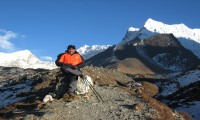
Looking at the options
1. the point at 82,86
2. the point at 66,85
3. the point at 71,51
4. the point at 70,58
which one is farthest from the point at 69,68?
the point at 82,86

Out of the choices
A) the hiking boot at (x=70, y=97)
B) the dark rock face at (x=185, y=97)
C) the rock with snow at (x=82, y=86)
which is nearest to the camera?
the hiking boot at (x=70, y=97)

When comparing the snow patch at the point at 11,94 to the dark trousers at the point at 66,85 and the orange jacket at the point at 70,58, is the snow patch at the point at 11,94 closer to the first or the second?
the dark trousers at the point at 66,85

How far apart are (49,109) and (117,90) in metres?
12.0

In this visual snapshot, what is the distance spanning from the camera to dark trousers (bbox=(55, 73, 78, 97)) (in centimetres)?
2608

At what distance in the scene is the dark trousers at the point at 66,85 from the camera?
26078 millimetres

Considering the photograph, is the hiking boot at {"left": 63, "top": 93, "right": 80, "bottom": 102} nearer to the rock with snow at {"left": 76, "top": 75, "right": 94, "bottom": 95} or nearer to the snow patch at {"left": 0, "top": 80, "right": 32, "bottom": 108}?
the rock with snow at {"left": 76, "top": 75, "right": 94, "bottom": 95}

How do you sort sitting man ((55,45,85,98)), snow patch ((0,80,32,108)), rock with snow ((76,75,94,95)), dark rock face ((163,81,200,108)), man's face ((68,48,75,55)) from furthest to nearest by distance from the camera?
dark rock face ((163,81,200,108)) → snow patch ((0,80,32,108)) → rock with snow ((76,75,94,95)) → sitting man ((55,45,85,98)) → man's face ((68,48,75,55))

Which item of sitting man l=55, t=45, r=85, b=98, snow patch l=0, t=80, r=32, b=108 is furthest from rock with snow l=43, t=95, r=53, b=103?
snow patch l=0, t=80, r=32, b=108

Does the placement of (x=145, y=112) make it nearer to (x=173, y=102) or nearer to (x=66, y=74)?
(x=66, y=74)

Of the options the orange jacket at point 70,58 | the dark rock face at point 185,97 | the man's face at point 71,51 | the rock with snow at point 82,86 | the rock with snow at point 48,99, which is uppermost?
Answer: the man's face at point 71,51

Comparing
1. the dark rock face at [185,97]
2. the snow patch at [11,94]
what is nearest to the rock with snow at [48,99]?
the snow patch at [11,94]

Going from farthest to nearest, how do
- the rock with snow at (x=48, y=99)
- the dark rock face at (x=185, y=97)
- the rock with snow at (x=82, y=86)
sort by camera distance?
the dark rock face at (x=185, y=97) < the rock with snow at (x=82, y=86) < the rock with snow at (x=48, y=99)

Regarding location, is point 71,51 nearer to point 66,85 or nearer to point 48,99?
point 66,85

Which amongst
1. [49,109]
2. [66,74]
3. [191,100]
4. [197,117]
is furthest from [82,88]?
[191,100]
